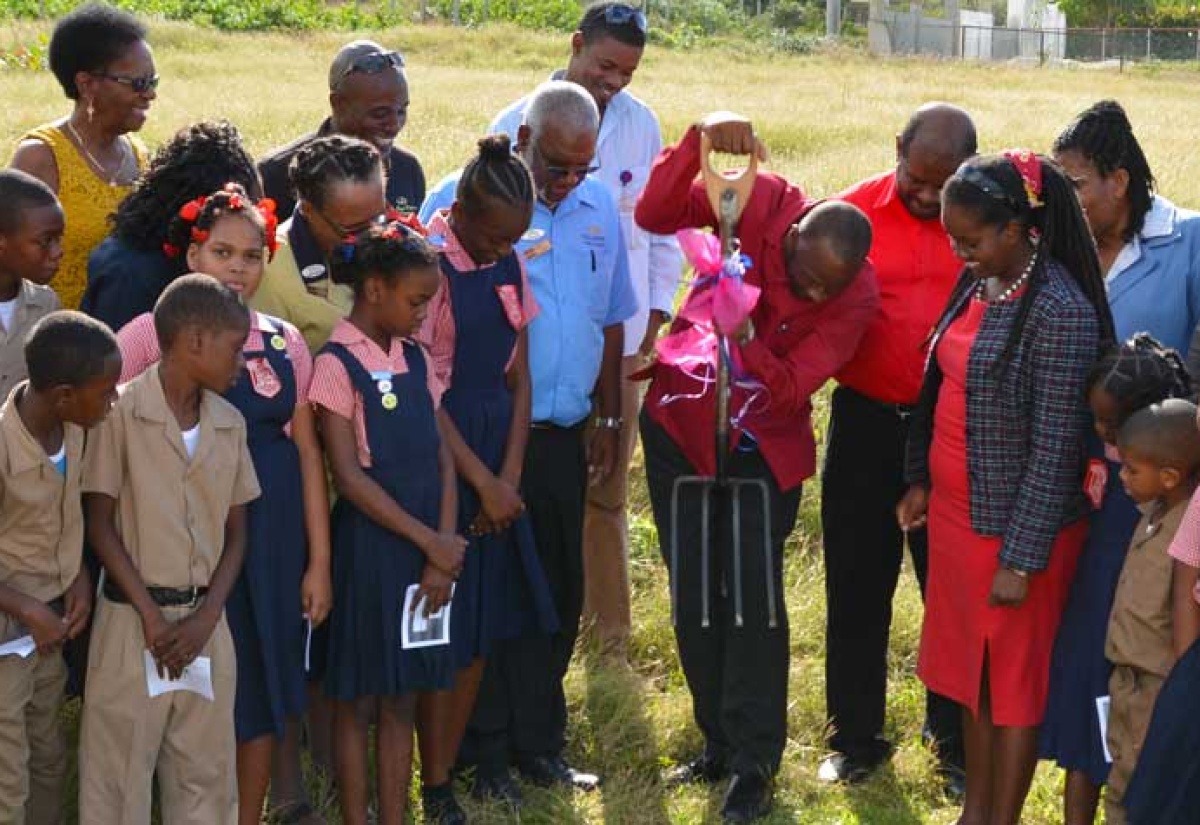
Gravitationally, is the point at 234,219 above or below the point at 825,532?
above

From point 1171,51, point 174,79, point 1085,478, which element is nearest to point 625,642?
point 1085,478

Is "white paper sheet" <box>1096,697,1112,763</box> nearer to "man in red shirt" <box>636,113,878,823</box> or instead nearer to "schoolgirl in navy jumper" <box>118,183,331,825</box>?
"man in red shirt" <box>636,113,878,823</box>

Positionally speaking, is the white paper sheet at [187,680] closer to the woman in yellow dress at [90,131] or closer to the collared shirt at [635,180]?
the woman in yellow dress at [90,131]

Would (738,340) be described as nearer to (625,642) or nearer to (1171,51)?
(625,642)

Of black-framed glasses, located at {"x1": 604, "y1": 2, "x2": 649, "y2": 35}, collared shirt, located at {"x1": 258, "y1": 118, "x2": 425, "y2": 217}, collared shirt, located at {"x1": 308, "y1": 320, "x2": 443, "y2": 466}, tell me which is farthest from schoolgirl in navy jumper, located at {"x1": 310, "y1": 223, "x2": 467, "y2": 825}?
black-framed glasses, located at {"x1": 604, "y1": 2, "x2": 649, "y2": 35}

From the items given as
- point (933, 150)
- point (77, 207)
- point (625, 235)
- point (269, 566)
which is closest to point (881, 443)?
point (933, 150)

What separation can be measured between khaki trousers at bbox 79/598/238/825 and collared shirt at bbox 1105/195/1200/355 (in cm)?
257

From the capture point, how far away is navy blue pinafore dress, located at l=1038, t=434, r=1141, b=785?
418cm

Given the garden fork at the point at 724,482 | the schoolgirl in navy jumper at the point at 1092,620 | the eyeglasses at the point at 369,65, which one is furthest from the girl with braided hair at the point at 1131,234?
the eyeglasses at the point at 369,65

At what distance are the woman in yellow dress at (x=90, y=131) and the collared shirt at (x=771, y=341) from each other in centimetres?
155

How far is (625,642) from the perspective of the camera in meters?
5.77

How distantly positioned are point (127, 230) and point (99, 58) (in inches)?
32.1

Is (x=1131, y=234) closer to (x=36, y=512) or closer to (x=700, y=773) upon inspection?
(x=700, y=773)

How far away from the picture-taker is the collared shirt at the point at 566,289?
15.3ft
